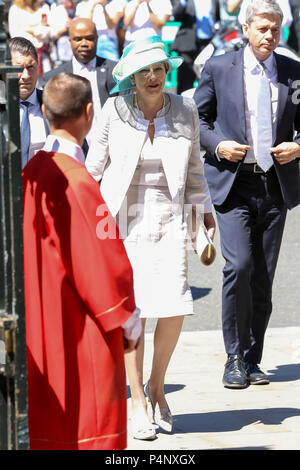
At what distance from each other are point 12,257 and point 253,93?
12.0ft

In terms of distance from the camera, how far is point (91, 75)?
9.07 m

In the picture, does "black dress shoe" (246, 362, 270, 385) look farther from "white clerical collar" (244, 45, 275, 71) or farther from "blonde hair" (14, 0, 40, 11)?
"blonde hair" (14, 0, 40, 11)

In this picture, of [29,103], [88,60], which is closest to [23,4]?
[88,60]

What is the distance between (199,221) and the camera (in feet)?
20.7

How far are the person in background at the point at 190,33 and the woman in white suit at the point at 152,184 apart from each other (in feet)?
32.7

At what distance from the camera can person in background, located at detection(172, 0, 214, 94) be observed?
16.2 m

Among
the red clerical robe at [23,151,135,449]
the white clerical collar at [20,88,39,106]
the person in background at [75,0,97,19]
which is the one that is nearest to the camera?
the red clerical robe at [23,151,135,449]

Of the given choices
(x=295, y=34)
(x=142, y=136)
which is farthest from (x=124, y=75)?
(x=295, y=34)

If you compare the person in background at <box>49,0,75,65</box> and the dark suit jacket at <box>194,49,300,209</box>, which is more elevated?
the person in background at <box>49,0,75,65</box>

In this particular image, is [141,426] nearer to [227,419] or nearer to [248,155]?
[227,419]

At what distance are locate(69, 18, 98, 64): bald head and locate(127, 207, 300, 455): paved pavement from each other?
7.42ft

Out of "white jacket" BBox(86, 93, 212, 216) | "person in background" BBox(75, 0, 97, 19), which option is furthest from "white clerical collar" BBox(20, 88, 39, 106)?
"person in background" BBox(75, 0, 97, 19)

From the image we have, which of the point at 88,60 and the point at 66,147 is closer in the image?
the point at 66,147

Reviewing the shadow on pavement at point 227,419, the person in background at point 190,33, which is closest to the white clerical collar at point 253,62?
the shadow on pavement at point 227,419
